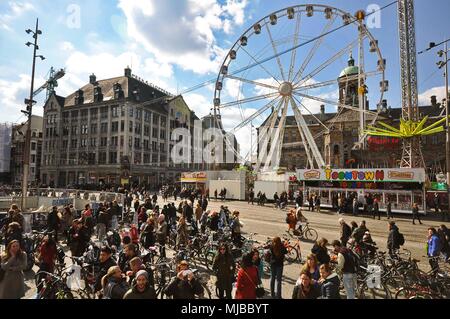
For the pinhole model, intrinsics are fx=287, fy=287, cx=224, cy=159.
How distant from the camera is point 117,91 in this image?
2272 inches

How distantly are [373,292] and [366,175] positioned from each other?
21.5m

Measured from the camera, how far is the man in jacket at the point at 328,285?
226 inches

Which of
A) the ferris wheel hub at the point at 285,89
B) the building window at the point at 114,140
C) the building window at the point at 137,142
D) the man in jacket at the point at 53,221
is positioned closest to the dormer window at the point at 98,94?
the building window at the point at 114,140

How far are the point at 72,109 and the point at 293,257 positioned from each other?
210 feet

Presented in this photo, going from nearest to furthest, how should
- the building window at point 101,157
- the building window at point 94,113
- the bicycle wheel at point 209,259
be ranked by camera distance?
the bicycle wheel at point 209,259, the building window at point 101,157, the building window at point 94,113

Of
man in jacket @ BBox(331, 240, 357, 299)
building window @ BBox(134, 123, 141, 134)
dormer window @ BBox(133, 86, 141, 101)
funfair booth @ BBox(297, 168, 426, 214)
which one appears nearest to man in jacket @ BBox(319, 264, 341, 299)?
man in jacket @ BBox(331, 240, 357, 299)

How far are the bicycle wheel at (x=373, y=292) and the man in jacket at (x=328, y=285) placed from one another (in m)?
2.01

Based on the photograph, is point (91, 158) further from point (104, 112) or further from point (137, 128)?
point (137, 128)

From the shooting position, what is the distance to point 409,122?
105 ft

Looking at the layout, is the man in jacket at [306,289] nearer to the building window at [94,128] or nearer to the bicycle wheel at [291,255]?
the bicycle wheel at [291,255]

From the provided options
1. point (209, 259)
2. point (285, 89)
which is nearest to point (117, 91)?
point (285, 89)
